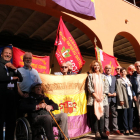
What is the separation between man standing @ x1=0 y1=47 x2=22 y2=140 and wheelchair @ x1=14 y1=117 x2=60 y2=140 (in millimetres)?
182

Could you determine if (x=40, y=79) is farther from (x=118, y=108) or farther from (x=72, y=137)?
(x=118, y=108)

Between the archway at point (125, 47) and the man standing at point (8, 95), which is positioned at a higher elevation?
the archway at point (125, 47)

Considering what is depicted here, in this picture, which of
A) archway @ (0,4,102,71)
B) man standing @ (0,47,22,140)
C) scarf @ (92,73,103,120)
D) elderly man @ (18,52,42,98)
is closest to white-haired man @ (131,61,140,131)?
scarf @ (92,73,103,120)

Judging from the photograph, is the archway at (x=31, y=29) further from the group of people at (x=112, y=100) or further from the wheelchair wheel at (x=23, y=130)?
the wheelchair wheel at (x=23, y=130)

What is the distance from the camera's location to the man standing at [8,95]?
7.23 ft

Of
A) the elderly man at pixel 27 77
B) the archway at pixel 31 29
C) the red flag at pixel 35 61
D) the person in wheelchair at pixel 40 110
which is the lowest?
the person in wheelchair at pixel 40 110

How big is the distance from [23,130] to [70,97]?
111 cm

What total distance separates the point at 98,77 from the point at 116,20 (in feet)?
11.7

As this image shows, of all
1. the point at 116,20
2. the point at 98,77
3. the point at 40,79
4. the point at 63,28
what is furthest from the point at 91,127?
the point at 116,20

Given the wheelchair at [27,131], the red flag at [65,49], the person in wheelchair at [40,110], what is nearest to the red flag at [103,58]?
the red flag at [65,49]

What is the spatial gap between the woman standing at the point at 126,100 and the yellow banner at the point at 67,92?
830 mm

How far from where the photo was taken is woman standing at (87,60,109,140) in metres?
3.20

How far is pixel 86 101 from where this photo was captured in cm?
342

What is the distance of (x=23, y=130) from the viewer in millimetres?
2475
